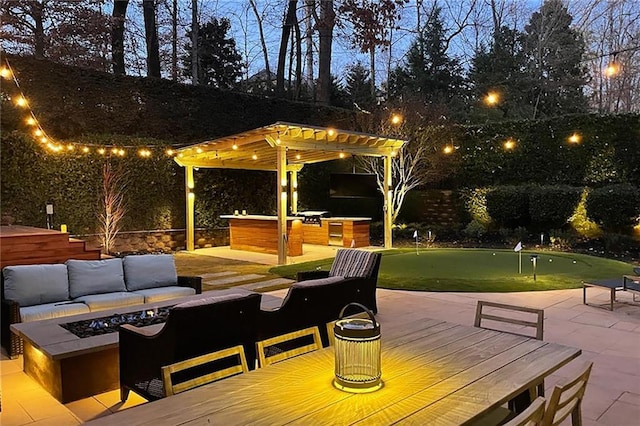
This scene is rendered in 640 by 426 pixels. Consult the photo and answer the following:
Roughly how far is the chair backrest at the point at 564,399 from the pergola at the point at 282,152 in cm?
798

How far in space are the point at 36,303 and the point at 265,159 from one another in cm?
887

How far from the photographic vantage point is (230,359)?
3.48 metres

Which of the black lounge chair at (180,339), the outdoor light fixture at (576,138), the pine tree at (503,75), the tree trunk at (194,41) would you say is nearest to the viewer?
the black lounge chair at (180,339)

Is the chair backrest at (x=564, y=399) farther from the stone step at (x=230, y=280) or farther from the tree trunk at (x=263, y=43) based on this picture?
the tree trunk at (x=263, y=43)

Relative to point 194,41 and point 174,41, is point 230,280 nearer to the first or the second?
point 194,41

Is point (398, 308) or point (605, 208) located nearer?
point (398, 308)

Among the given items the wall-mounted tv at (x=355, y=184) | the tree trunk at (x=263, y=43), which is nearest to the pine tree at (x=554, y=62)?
the wall-mounted tv at (x=355, y=184)

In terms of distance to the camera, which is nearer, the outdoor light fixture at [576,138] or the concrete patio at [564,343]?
the concrete patio at [564,343]

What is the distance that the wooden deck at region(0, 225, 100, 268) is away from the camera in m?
6.91

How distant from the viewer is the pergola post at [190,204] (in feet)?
41.8

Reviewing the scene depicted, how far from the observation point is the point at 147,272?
19.1 ft

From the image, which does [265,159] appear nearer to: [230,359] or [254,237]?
[254,237]

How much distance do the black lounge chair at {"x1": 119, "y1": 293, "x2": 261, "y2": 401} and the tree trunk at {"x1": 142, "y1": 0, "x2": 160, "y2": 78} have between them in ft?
46.5

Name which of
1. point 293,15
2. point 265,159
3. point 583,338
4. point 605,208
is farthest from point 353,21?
point 583,338
